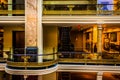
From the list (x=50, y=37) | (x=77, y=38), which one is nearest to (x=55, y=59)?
(x=50, y=37)

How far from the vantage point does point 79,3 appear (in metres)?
15.4

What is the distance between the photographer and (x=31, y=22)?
40.7 ft

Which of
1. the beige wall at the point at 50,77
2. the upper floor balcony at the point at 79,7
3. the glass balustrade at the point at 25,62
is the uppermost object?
the upper floor balcony at the point at 79,7

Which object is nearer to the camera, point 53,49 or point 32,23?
point 32,23

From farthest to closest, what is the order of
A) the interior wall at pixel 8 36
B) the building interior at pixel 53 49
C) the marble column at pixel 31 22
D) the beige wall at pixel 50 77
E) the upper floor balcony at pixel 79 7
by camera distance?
the interior wall at pixel 8 36, the beige wall at pixel 50 77, the upper floor balcony at pixel 79 7, the marble column at pixel 31 22, the building interior at pixel 53 49

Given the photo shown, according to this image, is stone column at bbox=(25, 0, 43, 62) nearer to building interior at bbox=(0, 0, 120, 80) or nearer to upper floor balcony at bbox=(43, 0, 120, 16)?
building interior at bbox=(0, 0, 120, 80)

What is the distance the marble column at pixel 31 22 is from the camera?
12.3 meters

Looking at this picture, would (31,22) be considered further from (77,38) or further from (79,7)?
(77,38)

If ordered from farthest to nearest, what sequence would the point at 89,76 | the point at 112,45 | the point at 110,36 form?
the point at 110,36 < the point at 112,45 < the point at 89,76

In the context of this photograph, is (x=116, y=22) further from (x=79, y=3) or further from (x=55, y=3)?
→ (x=55, y=3)

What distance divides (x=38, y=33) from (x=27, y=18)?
1063 millimetres

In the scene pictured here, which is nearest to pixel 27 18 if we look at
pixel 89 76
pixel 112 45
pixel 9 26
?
pixel 9 26

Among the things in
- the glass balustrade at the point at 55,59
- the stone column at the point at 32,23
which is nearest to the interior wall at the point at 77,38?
the glass balustrade at the point at 55,59

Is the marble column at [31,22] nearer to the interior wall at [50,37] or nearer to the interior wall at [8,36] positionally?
the interior wall at [50,37]
